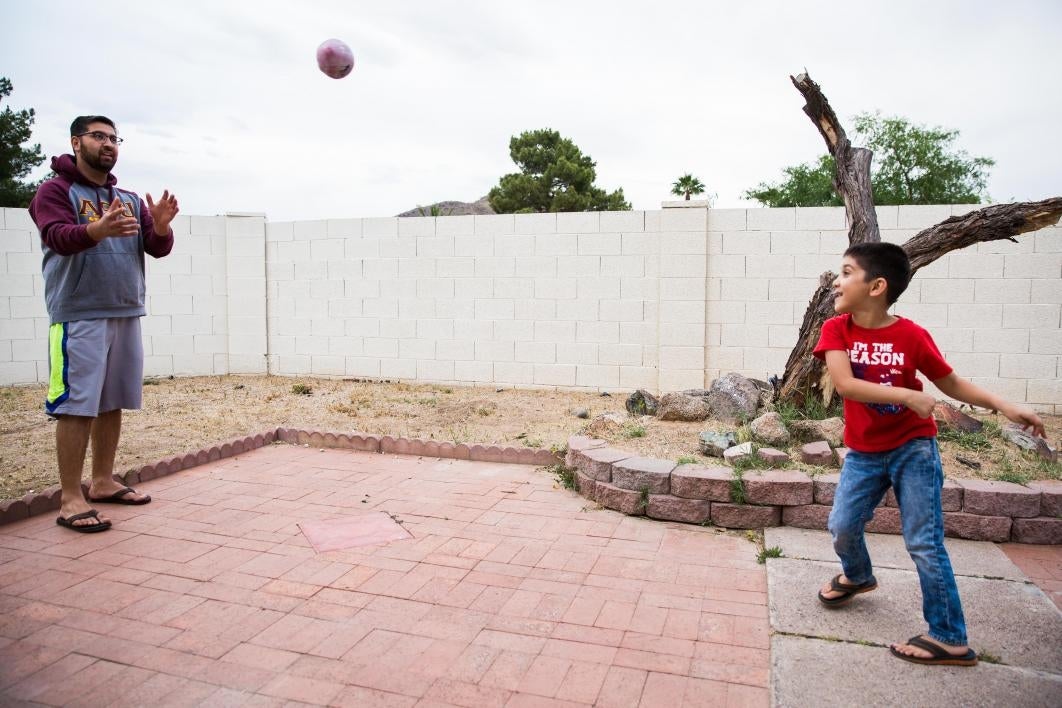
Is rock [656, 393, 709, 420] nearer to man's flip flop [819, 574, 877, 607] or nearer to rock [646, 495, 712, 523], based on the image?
rock [646, 495, 712, 523]

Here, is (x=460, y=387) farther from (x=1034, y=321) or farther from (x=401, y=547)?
(x=1034, y=321)

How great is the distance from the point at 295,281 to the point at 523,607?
6804 mm

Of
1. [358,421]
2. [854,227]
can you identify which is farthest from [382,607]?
[854,227]

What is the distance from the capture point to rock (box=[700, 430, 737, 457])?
4.48 m

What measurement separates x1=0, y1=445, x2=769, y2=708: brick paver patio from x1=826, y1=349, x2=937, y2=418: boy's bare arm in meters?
0.98

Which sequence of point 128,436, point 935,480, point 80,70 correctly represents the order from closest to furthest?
point 935,480 → point 128,436 → point 80,70

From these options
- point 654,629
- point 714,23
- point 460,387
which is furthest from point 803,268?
point 654,629

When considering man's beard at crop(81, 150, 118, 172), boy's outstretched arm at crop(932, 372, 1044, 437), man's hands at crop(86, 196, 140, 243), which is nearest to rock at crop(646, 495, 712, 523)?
boy's outstretched arm at crop(932, 372, 1044, 437)

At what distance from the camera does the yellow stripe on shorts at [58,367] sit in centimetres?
374

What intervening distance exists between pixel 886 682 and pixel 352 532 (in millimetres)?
2561

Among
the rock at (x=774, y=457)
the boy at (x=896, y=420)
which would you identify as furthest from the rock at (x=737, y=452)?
the boy at (x=896, y=420)

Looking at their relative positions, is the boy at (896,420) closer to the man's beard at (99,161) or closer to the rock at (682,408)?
the rock at (682,408)

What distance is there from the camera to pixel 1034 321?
21.4 feet

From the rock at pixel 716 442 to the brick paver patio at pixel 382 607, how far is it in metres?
0.69
